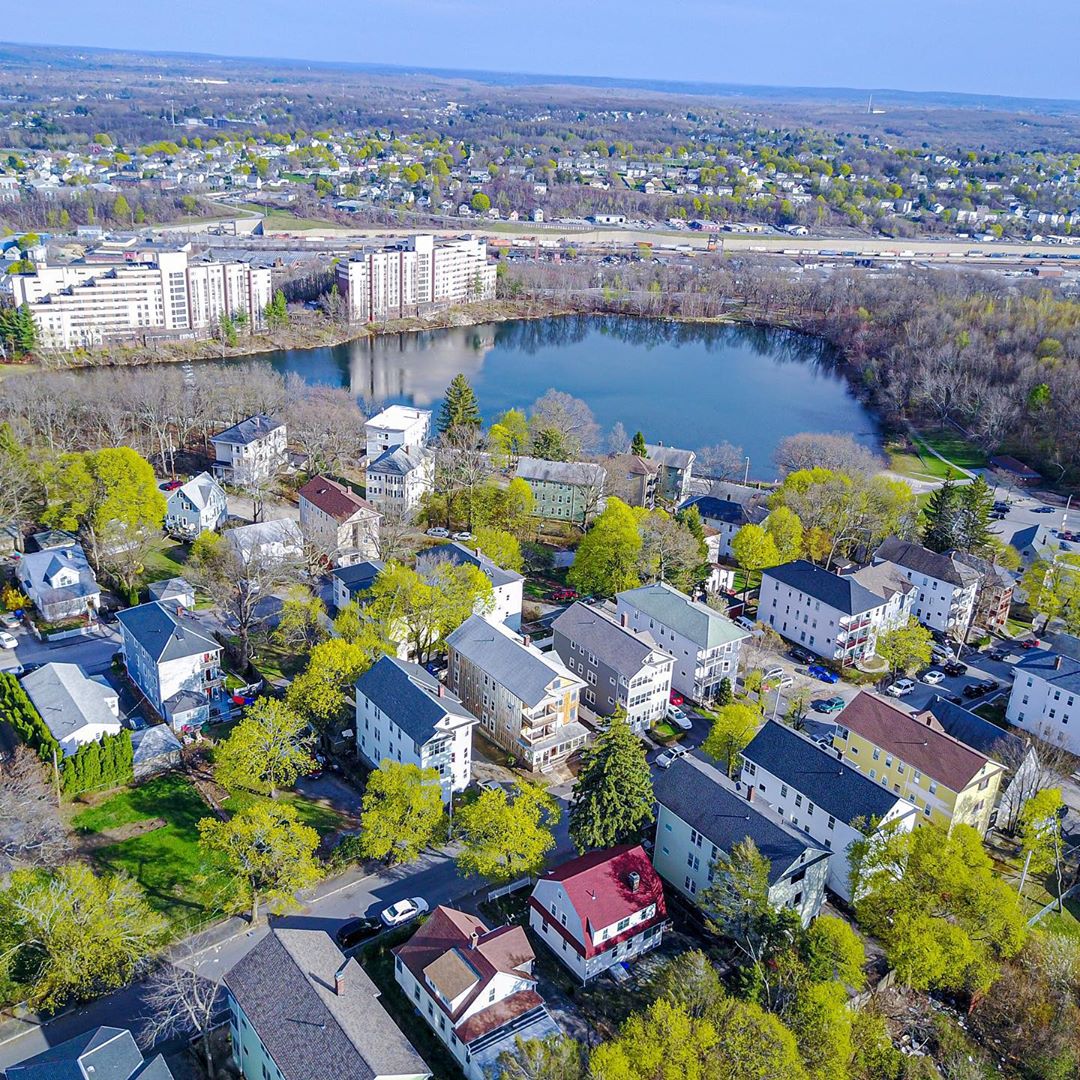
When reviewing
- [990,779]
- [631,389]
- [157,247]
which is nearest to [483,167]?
[157,247]

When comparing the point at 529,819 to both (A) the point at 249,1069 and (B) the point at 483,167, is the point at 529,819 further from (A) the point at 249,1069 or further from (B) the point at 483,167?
(B) the point at 483,167

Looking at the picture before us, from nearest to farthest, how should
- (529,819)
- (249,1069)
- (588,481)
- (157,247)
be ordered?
(249,1069) < (529,819) < (588,481) < (157,247)

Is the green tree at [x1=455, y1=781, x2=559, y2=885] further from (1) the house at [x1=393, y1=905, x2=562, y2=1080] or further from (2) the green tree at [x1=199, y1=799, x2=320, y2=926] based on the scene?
(2) the green tree at [x1=199, y1=799, x2=320, y2=926]

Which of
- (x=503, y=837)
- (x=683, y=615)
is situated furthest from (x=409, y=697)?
(x=683, y=615)

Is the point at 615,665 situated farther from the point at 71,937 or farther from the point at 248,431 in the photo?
the point at 248,431

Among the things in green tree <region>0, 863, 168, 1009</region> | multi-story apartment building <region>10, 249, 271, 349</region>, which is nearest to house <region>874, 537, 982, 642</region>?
green tree <region>0, 863, 168, 1009</region>

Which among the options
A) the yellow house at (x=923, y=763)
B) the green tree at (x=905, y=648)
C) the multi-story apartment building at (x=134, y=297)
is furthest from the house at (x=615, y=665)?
the multi-story apartment building at (x=134, y=297)
